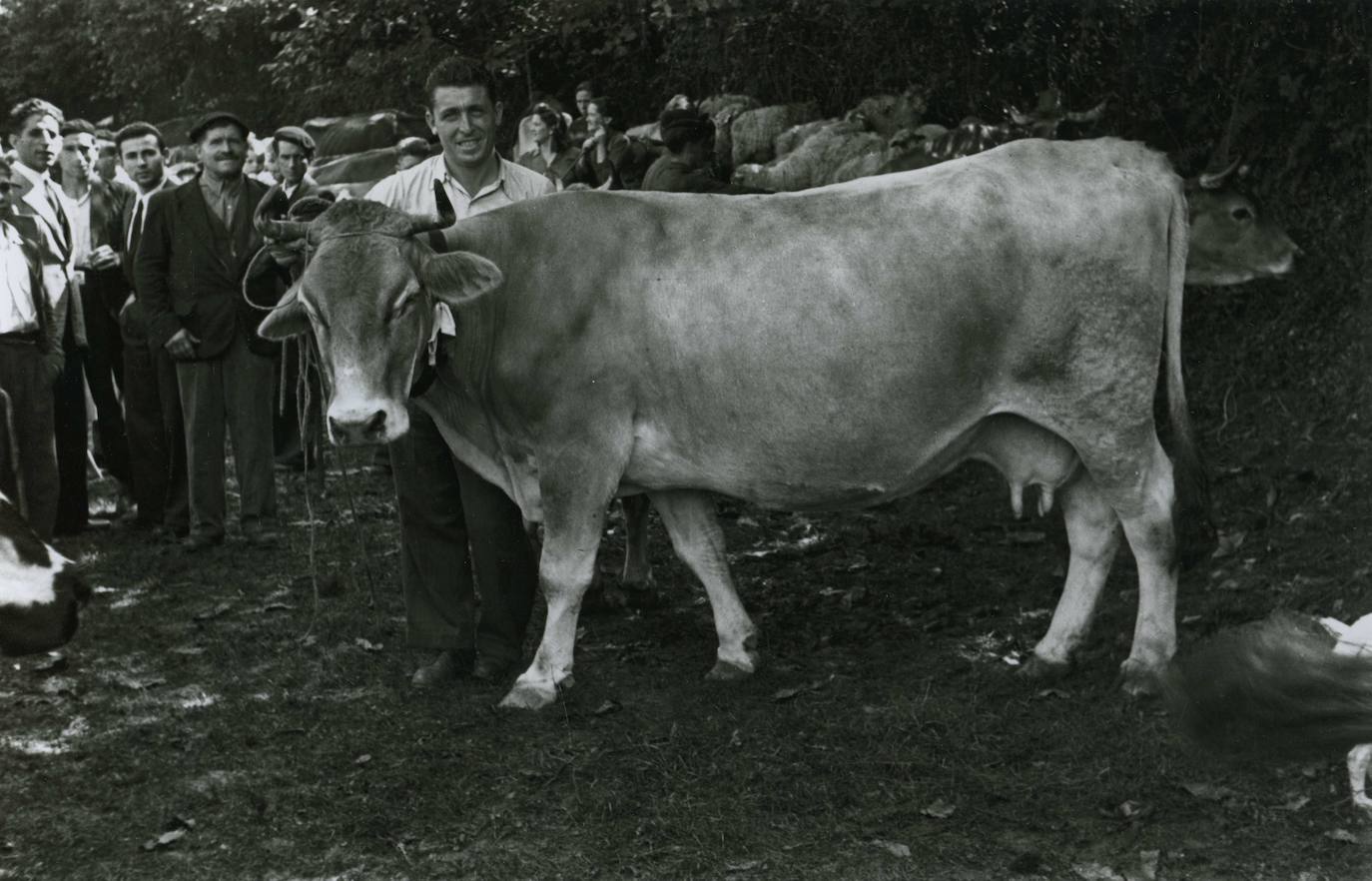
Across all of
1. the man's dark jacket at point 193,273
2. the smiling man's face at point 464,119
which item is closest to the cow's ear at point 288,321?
the smiling man's face at point 464,119

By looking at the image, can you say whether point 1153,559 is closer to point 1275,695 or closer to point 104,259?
point 1275,695

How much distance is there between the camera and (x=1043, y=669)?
628 centimetres

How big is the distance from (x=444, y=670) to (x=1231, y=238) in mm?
6341

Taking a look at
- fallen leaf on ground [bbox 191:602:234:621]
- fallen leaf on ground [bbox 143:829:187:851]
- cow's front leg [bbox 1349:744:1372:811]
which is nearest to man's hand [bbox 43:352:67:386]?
fallen leaf on ground [bbox 191:602:234:621]

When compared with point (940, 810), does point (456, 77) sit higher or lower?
higher

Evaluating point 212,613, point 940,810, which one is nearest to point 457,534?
point 212,613

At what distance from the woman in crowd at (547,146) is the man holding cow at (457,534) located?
8251 mm

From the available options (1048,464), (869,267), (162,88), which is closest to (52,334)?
(869,267)

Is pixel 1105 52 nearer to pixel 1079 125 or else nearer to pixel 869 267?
pixel 1079 125

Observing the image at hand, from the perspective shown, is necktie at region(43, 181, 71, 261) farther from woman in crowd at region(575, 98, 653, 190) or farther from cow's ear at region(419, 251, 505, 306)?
cow's ear at region(419, 251, 505, 306)

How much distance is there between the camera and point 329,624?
24.9 feet

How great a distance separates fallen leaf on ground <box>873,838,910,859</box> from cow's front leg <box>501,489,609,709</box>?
1828 millimetres

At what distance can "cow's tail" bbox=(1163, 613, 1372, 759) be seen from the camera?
10.5 ft

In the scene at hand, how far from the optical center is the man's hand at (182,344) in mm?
8930
